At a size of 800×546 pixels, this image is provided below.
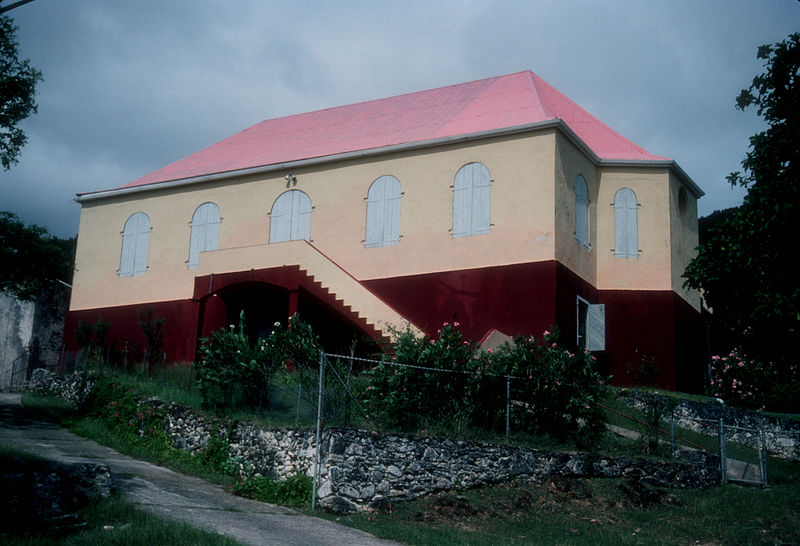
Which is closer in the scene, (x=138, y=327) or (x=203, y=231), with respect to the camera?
(x=203, y=231)

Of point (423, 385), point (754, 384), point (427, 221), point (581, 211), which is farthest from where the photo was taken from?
point (754, 384)

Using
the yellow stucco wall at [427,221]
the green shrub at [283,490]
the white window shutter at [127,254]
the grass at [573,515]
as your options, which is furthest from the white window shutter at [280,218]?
the green shrub at [283,490]

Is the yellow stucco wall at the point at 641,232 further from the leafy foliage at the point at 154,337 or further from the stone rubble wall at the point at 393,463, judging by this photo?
the leafy foliage at the point at 154,337

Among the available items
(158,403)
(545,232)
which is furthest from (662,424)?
(158,403)

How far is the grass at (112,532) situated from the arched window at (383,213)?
46.2 ft

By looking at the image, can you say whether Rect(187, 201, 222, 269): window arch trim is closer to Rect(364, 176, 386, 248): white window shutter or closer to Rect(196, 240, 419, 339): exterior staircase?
Rect(196, 240, 419, 339): exterior staircase

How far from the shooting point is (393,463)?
1512 centimetres

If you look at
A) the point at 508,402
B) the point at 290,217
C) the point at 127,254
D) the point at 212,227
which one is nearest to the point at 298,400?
the point at 508,402

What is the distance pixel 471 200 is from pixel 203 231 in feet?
29.3

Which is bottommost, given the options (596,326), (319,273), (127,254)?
(596,326)

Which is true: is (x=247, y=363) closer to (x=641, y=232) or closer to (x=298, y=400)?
(x=298, y=400)

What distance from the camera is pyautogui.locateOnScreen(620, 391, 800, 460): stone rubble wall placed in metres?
22.1

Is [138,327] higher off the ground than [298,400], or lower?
higher

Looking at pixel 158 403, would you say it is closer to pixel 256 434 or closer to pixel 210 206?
pixel 256 434
